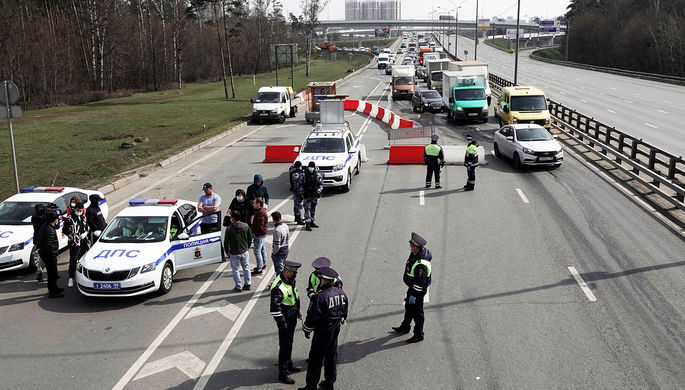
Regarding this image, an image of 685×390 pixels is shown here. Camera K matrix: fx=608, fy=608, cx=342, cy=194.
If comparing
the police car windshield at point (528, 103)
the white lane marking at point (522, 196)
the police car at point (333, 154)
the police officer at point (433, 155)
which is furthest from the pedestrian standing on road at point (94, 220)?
the police car windshield at point (528, 103)

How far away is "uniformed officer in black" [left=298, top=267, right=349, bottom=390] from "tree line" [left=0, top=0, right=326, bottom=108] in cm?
4807

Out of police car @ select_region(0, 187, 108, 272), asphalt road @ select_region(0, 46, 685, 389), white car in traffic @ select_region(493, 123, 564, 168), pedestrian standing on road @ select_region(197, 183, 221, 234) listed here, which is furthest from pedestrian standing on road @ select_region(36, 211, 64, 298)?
white car in traffic @ select_region(493, 123, 564, 168)

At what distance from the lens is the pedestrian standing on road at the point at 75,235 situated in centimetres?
1182

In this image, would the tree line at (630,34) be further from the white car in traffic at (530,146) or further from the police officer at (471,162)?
the police officer at (471,162)

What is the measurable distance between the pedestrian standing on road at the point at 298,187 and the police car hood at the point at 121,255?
14.6ft

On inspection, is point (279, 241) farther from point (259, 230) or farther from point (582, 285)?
point (582, 285)

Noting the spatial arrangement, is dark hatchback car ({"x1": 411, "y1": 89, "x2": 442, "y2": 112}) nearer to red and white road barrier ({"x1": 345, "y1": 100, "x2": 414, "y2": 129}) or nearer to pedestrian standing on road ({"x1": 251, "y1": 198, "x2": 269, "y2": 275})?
red and white road barrier ({"x1": 345, "y1": 100, "x2": 414, "y2": 129})

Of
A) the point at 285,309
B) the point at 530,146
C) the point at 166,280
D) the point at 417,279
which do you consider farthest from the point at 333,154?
the point at 285,309

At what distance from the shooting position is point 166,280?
37.4 ft

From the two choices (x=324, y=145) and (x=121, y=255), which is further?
(x=324, y=145)

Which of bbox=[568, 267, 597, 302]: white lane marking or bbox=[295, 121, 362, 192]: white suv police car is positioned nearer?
bbox=[568, 267, 597, 302]: white lane marking

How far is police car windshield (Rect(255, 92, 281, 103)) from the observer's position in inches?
1542

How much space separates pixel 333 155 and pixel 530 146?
767 centimetres

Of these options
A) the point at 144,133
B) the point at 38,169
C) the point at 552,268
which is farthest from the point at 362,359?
the point at 144,133
